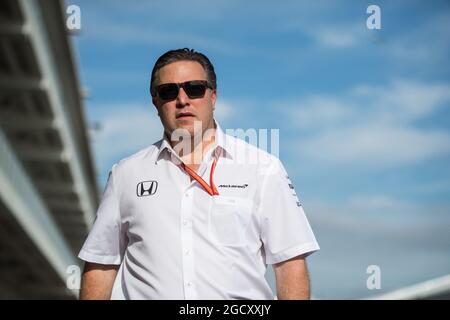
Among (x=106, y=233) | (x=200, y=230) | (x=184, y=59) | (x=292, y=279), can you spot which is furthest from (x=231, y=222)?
(x=184, y=59)

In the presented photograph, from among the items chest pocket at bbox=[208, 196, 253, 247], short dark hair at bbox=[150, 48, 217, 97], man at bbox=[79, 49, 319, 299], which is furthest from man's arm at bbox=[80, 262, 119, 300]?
short dark hair at bbox=[150, 48, 217, 97]

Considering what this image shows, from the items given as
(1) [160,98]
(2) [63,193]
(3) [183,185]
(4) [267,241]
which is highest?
(2) [63,193]

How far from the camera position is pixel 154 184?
11.4 feet

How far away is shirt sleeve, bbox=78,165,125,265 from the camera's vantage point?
3.54m

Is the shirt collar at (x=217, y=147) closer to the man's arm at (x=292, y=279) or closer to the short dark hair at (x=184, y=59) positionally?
the short dark hair at (x=184, y=59)

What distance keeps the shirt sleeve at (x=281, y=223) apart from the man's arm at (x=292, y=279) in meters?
0.03

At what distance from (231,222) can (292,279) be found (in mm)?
364

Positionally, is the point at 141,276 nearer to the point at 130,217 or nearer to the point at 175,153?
the point at 130,217

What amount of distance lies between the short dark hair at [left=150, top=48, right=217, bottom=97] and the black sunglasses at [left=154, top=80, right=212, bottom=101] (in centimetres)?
5

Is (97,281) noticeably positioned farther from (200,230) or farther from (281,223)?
(281,223)

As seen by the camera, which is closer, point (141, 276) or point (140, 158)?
point (141, 276)
